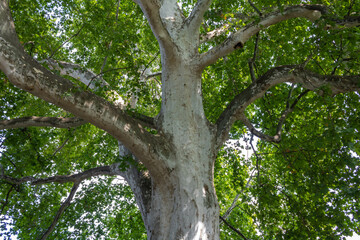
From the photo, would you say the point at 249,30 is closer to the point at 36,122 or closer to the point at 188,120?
the point at 188,120

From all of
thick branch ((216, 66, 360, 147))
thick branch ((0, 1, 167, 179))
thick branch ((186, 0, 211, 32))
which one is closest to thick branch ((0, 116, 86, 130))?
thick branch ((0, 1, 167, 179))

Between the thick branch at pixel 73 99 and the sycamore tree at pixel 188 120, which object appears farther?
the sycamore tree at pixel 188 120

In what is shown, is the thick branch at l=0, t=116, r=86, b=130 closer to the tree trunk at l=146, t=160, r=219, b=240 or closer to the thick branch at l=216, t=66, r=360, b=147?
the tree trunk at l=146, t=160, r=219, b=240

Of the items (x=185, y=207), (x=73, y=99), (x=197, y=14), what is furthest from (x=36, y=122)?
(x=197, y=14)

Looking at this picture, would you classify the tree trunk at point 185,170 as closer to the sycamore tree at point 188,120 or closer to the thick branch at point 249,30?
the sycamore tree at point 188,120

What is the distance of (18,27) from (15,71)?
4190 mm

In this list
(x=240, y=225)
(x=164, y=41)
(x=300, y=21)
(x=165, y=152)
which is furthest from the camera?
(x=240, y=225)

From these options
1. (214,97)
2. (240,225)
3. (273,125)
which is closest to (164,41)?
(273,125)

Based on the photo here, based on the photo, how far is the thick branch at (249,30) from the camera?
14.6 feet

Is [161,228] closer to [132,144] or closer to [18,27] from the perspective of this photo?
[132,144]

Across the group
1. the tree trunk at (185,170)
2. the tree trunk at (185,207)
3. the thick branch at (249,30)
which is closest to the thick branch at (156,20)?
the tree trunk at (185,170)

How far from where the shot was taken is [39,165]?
19.0 ft

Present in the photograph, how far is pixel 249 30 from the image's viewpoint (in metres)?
4.57

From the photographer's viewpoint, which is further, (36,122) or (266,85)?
(266,85)
